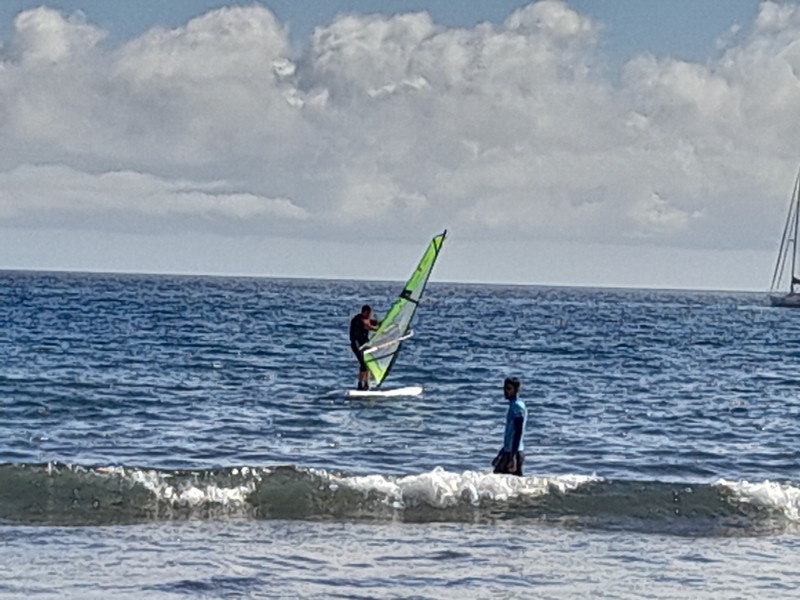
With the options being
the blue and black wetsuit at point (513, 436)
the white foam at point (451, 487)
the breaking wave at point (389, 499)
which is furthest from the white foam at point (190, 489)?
the blue and black wetsuit at point (513, 436)

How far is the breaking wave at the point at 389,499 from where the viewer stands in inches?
736

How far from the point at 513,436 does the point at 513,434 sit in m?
0.07

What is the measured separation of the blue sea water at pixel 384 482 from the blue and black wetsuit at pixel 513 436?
0.96ft

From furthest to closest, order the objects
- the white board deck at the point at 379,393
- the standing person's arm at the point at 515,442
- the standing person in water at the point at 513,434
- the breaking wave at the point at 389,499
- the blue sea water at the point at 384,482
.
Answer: the white board deck at the point at 379,393 → the standing person's arm at the point at 515,442 → the breaking wave at the point at 389,499 → the standing person in water at the point at 513,434 → the blue sea water at the point at 384,482

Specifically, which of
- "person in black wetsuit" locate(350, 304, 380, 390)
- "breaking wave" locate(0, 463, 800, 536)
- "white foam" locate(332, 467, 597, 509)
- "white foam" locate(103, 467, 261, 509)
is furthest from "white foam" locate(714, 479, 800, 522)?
"person in black wetsuit" locate(350, 304, 380, 390)

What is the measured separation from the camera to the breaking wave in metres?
18.7

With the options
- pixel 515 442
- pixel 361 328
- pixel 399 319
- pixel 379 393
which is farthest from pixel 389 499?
pixel 399 319

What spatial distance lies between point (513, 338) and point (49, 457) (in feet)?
146

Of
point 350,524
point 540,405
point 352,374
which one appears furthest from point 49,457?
point 352,374

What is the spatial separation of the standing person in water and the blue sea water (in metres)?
0.30

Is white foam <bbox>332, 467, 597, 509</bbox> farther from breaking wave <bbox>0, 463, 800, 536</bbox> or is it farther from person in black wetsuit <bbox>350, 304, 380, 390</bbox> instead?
person in black wetsuit <bbox>350, 304, 380, 390</bbox>

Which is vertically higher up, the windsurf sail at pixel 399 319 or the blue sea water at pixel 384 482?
the windsurf sail at pixel 399 319

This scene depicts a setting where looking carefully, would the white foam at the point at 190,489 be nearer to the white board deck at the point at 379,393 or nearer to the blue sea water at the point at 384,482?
the blue sea water at the point at 384,482

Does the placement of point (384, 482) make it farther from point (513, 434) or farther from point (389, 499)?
point (513, 434)
